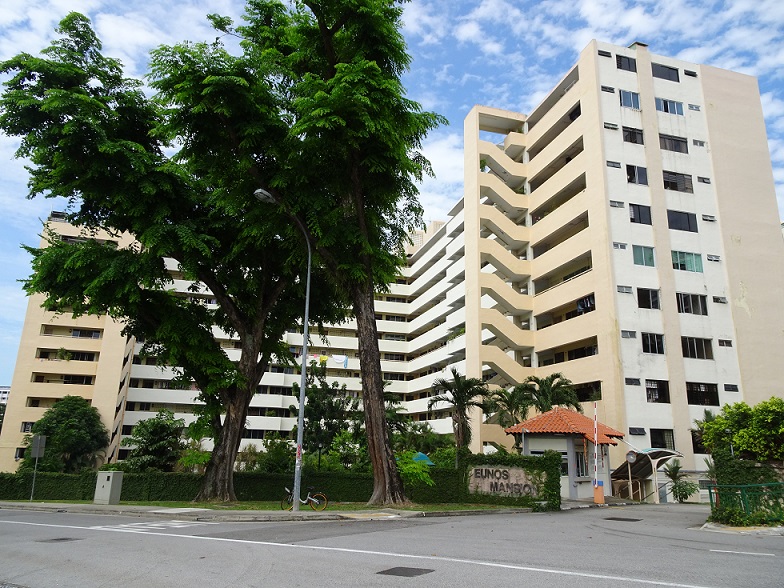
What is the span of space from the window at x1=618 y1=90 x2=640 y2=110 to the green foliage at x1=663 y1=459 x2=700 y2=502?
953 inches

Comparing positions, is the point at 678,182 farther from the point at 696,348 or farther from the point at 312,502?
the point at 312,502

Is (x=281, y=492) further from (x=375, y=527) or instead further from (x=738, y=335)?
Answer: (x=738, y=335)

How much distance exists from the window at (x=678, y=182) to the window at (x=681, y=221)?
71.1 inches

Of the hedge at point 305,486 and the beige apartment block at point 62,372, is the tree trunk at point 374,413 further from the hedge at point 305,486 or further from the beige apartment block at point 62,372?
the beige apartment block at point 62,372

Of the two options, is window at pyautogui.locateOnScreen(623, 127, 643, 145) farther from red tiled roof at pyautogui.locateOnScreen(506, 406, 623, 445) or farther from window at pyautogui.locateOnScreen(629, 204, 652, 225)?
red tiled roof at pyautogui.locateOnScreen(506, 406, 623, 445)

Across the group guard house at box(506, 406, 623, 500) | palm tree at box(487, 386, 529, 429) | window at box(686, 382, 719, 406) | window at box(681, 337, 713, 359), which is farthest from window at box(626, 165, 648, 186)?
guard house at box(506, 406, 623, 500)

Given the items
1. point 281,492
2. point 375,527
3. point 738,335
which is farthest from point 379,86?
point 738,335

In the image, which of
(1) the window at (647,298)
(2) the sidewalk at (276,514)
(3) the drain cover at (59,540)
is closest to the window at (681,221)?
(1) the window at (647,298)

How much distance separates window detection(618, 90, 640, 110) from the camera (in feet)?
135

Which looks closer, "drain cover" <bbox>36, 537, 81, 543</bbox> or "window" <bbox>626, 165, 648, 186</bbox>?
"drain cover" <bbox>36, 537, 81, 543</bbox>

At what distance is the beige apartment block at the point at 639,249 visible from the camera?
3634 centimetres

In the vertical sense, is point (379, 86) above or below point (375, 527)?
above

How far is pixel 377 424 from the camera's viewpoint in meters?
20.2

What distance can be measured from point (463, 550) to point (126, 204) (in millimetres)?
17848
